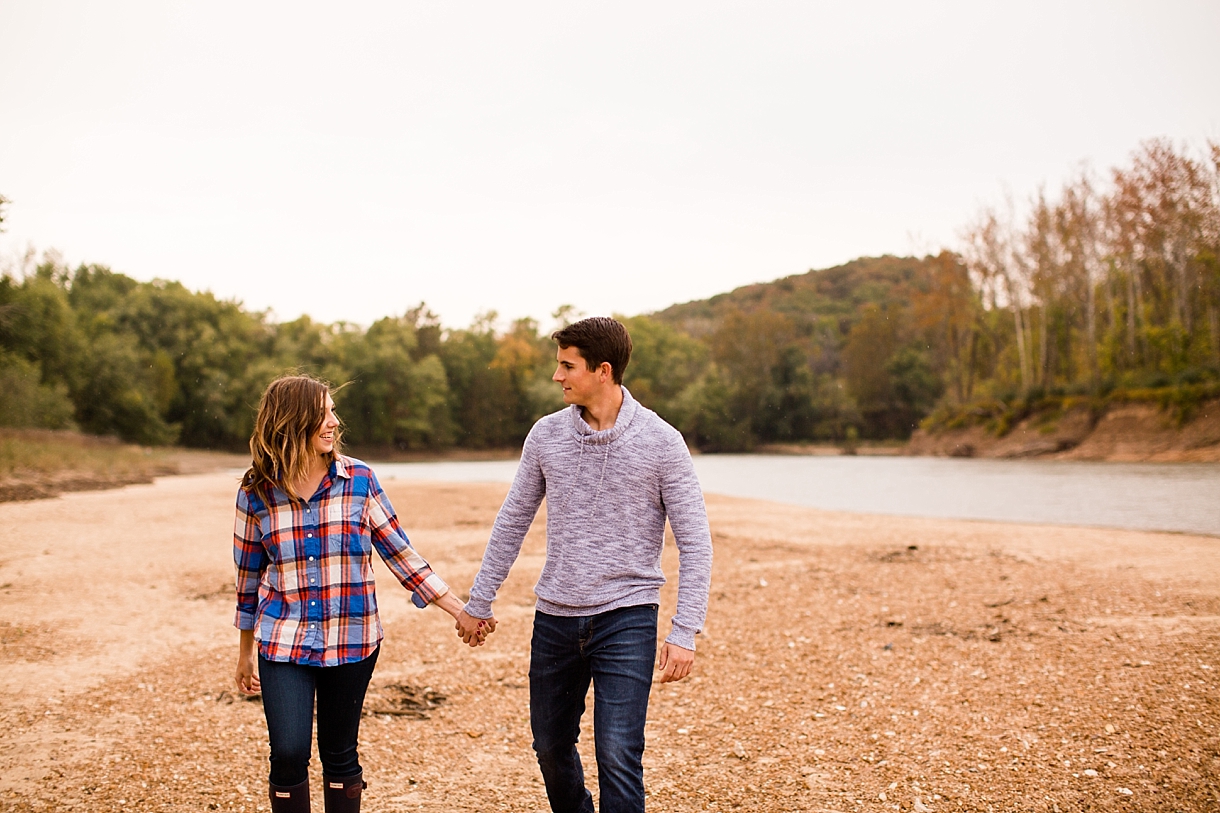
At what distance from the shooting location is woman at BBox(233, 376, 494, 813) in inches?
112

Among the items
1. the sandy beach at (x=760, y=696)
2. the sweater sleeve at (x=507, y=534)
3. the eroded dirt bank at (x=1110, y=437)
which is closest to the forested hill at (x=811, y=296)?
the eroded dirt bank at (x=1110, y=437)

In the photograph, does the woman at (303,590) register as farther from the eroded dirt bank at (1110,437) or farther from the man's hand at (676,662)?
the eroded dirt bank at (1110,437)

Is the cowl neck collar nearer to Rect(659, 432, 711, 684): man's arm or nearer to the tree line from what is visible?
Rect(659, 432, 711, 684): man's arm

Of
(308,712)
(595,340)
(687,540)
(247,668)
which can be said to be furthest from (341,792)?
(595,340)

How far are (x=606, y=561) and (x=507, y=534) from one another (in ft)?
1.56

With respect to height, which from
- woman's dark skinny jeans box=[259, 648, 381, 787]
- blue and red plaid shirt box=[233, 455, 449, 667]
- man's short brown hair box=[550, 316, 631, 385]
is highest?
man's short brown hair box=[550, 316, 631, 385]

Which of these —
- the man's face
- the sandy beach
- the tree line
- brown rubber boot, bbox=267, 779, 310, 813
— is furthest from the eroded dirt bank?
brown rubber boot, bbox=267, 779, 310, 813

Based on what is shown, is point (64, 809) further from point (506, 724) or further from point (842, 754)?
point (842, 754)

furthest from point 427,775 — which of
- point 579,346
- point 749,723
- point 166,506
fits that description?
point 166,506

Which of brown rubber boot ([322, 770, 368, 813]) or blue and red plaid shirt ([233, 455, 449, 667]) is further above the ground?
blue and red plaid shirt ([233, 455, 449, 667])

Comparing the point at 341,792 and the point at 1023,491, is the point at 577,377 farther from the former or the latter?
the point at 1023,491

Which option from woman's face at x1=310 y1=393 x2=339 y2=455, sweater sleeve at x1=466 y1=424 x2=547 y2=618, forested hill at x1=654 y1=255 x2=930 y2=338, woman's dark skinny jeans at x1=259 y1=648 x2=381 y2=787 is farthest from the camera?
forested hill at x1=654 y1=255 x2=930 y2=338

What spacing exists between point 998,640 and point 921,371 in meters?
74.9

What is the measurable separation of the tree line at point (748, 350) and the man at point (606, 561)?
91.0 ft
